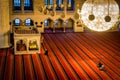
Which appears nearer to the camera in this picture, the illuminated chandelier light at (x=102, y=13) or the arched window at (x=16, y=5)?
the illuminated chandelier light at (x=102, y=13)

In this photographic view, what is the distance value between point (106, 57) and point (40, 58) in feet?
11.1

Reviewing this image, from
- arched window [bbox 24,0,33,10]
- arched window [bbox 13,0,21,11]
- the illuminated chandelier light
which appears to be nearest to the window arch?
arched window [bbox 13,0,21,11]

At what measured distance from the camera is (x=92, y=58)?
13.0 m

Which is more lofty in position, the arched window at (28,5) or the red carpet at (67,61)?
the arched window at (28,5)

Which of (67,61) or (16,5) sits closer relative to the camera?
(67,61)

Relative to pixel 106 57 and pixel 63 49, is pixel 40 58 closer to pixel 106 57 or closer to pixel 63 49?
pixel 63 49

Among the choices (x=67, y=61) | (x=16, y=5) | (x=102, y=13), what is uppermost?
(x=16, y=5)

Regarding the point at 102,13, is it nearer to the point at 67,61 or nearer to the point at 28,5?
the point at 67,61

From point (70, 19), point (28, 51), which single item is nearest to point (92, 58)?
point (28, 51)

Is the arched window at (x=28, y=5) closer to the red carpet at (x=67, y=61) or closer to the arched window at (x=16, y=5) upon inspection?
the arched window at (x=16, y=5)

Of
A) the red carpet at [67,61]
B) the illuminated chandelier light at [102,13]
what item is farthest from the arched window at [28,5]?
the illuminated chandelier light at [102,13]

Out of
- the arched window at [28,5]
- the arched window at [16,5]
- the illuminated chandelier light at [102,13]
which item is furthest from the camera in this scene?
the arched window at [28,5]

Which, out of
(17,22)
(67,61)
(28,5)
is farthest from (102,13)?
(17,22)

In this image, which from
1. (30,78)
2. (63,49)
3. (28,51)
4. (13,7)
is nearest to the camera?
(30,78)
